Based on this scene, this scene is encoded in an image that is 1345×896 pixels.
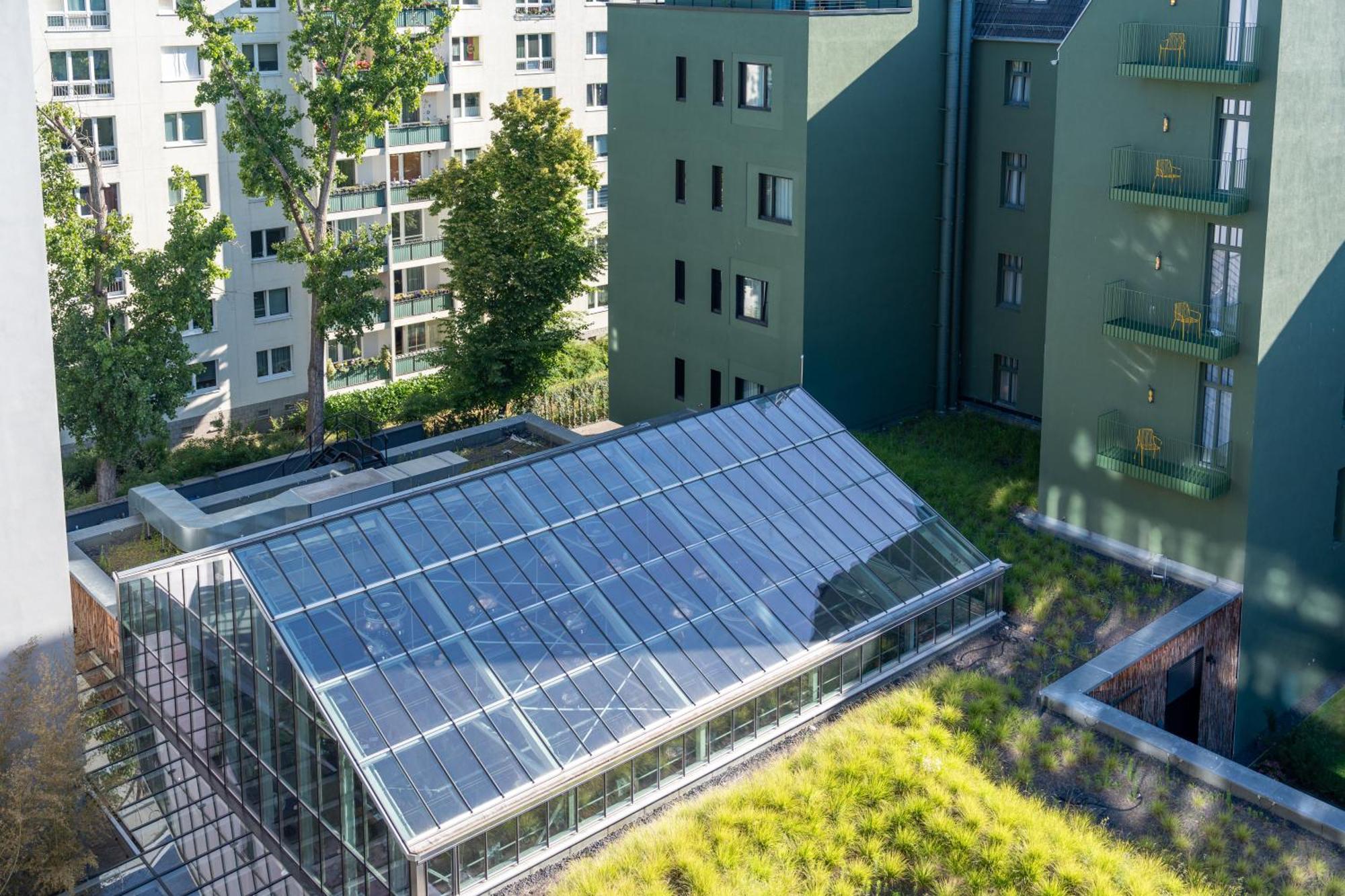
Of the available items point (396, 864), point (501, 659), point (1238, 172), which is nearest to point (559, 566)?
point (501, 659)

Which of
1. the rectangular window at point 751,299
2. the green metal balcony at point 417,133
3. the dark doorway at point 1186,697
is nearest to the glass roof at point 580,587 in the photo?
the dark doorway at point 1186,697

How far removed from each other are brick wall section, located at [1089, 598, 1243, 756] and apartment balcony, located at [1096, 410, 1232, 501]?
2590mm

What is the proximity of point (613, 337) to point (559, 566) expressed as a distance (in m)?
18.2

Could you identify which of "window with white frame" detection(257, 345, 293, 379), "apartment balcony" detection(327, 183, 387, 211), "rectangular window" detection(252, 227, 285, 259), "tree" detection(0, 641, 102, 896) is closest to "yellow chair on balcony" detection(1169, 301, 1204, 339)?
"tree" detection(0, 641, 102, 896)

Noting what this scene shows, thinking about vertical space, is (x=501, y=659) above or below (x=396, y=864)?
above

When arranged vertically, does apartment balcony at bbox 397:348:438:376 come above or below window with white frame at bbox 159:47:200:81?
below

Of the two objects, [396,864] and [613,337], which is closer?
[396,864]

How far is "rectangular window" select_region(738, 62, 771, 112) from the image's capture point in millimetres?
35344

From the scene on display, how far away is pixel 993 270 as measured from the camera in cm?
3897

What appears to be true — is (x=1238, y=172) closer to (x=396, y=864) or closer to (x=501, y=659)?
(x=501, y=659)

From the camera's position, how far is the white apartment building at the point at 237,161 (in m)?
45.5

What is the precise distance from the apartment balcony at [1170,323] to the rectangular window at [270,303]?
30806 millimetres

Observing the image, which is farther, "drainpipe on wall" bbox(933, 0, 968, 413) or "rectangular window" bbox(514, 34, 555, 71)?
"rectangular window" bbox(514, 34, 555, 71)

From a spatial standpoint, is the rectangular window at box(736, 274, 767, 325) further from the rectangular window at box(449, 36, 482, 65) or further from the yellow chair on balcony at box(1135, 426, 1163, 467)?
the rectangular window at box(449, 36, 482, 65)
